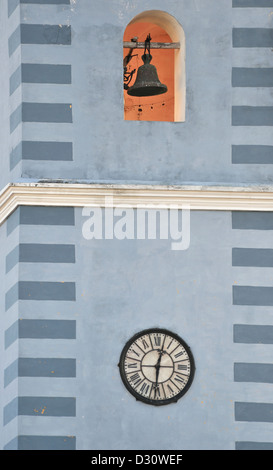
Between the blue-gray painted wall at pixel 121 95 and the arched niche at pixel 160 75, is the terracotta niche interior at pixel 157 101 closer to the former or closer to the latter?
the arched niche at pixel 160 75

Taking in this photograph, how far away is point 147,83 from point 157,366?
3.76 metres

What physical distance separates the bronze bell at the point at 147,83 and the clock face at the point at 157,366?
3274mm

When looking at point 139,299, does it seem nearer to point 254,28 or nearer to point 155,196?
point 155,196

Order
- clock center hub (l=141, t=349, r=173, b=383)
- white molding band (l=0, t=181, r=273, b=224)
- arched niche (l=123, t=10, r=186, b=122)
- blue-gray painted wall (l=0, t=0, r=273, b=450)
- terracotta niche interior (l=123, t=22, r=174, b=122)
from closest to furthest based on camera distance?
blue-gray painted wall (l=0, t=0, r=273, b=450) < clock center hub (l=141, t=349, r=173, b=383) < white molding band (l=0, t=181, r=273, b=224) < arched niche (l=123, t=10, r=186, b=122) < terracotta niche interior (l=123, t=22, r=174, b=122)

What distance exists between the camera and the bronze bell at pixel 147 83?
66.7 feet

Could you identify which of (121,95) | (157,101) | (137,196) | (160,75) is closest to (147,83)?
(121,95)

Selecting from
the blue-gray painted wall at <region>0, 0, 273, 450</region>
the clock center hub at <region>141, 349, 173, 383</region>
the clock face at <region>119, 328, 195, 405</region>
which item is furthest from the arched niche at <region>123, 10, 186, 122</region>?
the clock center hub at <region>141, 349, 173, 383</region>

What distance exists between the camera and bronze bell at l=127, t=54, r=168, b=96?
66.7 ft

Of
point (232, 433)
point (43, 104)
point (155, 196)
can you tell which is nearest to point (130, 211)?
point (155, 196)

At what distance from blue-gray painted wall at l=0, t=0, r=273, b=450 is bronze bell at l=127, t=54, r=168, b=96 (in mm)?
595

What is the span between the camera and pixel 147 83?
20328 mm

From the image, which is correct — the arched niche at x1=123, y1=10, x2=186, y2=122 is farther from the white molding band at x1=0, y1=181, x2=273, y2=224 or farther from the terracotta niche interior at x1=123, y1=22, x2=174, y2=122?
the white molding band at x1=0, y1=181, x2=273, y2=224

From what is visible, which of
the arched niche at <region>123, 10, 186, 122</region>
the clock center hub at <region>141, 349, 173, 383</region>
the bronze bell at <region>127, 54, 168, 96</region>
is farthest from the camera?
the arched niche at <region>123, 10, 186, 122</region>
